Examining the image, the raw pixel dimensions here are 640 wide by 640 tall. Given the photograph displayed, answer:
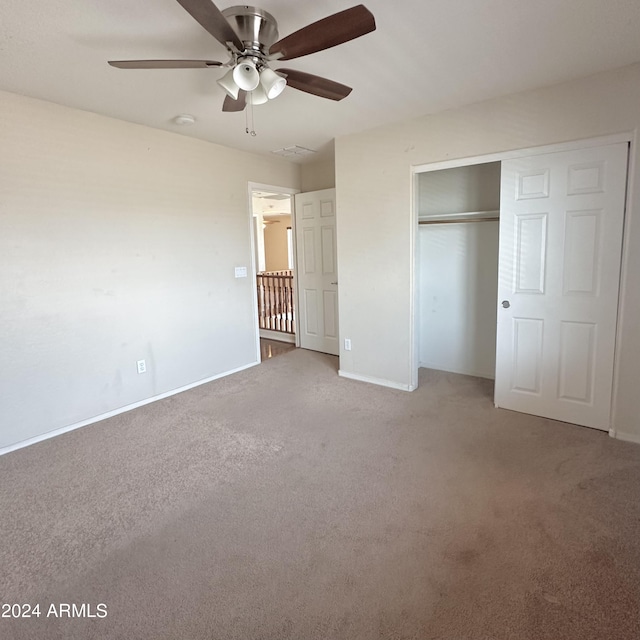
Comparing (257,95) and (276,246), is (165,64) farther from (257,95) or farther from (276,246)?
(276,246)

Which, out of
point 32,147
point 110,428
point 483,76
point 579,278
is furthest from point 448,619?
point 32,147

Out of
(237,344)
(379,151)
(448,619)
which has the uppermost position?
(379,151)

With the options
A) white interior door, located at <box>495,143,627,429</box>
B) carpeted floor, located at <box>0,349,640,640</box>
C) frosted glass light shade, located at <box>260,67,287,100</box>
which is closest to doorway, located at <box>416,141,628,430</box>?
white interior door, located at <box>495,143,627,429</box>

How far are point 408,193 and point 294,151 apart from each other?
5.30 feet

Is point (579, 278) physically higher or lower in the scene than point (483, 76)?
lower

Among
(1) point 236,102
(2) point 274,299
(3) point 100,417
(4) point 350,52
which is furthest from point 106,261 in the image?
(2) point 274,299

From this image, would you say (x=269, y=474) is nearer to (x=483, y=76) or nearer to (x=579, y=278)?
(x=579, y=278)

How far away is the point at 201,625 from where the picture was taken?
4.93ft

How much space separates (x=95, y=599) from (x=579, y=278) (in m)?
3.38

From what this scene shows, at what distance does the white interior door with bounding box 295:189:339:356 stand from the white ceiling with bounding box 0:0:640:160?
68.5 inches

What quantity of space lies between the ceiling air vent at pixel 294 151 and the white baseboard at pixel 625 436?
3.82m

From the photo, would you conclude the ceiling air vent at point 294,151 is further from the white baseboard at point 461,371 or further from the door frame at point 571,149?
the white baseboard at point 461,371

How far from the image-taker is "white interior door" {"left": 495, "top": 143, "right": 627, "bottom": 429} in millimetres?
2732

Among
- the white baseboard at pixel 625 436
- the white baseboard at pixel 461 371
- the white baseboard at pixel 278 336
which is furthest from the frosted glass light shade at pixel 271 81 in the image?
the white baseboard at pixel 278 336
